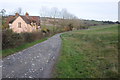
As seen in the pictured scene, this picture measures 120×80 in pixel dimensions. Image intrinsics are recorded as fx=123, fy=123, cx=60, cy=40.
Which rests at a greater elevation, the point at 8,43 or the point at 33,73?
the point at 8,43

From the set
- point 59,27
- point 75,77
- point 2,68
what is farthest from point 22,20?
point 75,77

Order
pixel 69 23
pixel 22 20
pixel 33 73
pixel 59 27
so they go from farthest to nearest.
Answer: pixel 69 23 → pixel 59 27 → pixel 22 20 → pixel 33 73

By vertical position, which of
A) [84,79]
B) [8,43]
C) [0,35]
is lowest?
[84,79]

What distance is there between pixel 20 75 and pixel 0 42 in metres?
6.30

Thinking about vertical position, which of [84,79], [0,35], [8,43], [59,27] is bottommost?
[84,79]

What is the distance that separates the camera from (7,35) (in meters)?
11.2

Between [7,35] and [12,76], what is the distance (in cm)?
630

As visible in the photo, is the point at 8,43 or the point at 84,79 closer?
the point at 84,79

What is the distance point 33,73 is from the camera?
247 inches

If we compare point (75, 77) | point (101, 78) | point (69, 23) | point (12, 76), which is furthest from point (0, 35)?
point (69, 23)

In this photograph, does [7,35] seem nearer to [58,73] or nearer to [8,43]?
[8,43]

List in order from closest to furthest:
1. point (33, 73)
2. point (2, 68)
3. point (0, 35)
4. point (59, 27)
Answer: point (33, 73) → point (2, 68) → point (0, 35) → point (59, 27)

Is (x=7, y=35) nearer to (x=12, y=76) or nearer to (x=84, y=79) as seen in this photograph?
(x=12, y=76)

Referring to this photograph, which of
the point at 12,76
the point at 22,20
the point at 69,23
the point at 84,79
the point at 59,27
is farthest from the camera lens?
the point at 69,23
